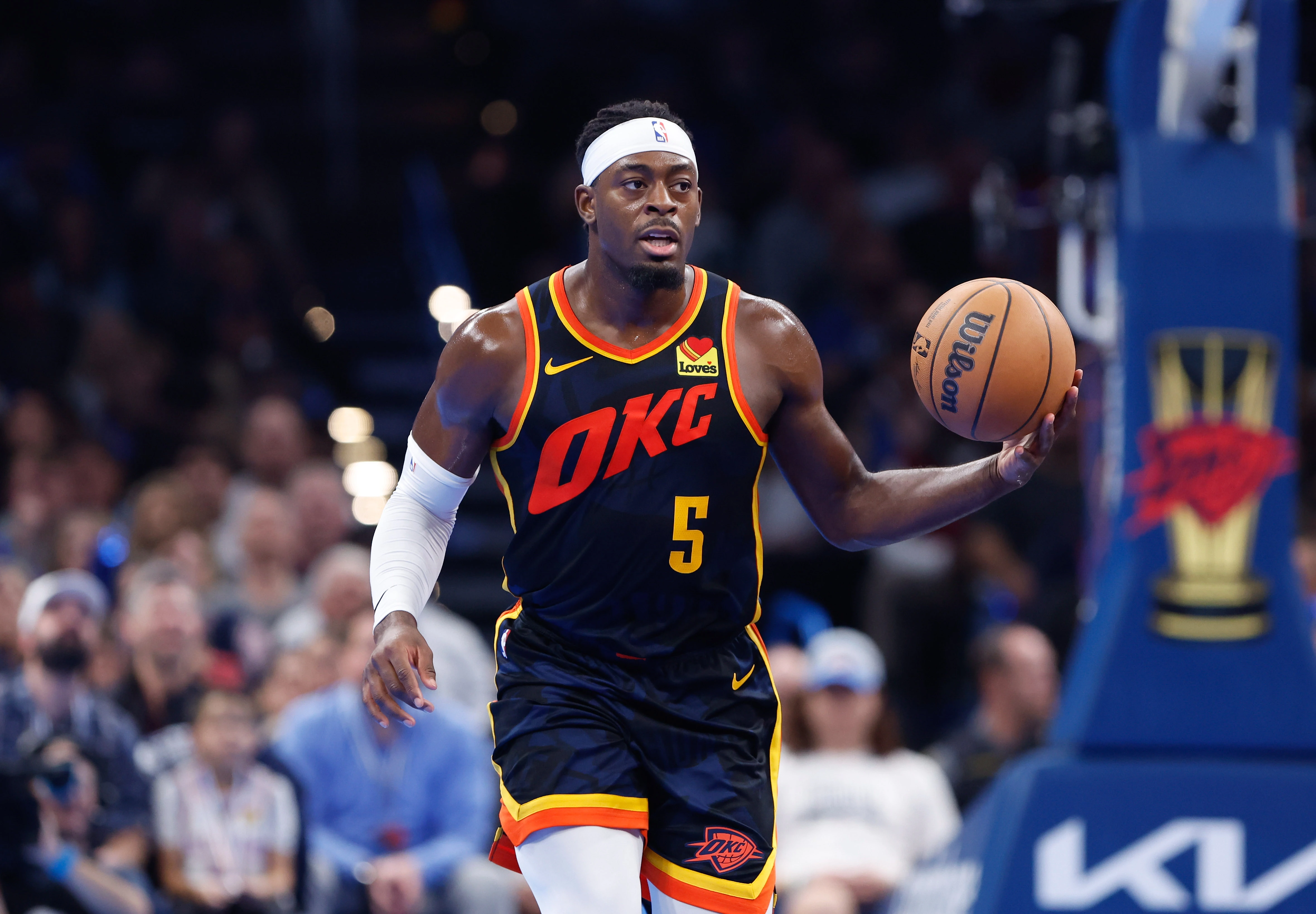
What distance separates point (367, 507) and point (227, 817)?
353 cm

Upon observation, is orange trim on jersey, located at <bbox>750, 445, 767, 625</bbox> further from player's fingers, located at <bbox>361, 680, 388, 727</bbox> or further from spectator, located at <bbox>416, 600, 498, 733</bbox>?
spectator, located at <bbox>416, 600, 498, 733</bbox>

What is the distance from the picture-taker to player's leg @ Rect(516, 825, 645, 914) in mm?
3352

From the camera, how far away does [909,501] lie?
3.61m

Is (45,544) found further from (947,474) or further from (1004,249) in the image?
(947,474)

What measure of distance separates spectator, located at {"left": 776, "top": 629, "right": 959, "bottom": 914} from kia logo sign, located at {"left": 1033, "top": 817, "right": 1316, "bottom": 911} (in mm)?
1946

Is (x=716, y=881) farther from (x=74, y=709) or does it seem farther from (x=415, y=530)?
(x=74, y=709)

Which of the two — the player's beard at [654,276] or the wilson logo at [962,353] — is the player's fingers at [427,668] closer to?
the player's beard at [654,276]

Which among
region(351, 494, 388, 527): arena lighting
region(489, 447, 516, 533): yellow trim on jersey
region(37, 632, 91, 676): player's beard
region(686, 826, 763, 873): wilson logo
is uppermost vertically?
region(351, 494, 388, 527): arena lighting

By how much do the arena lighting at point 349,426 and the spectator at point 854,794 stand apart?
13.6 feet

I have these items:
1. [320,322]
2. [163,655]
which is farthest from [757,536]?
[320,322]

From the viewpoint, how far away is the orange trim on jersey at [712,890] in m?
3.50

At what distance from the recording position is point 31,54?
12320mm

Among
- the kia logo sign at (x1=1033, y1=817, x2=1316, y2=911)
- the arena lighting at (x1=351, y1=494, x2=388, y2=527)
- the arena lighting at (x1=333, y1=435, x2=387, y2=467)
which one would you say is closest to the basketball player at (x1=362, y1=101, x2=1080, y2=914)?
the kia logo sign at (x1=1033, y1=817, x2=1316, y2=911)

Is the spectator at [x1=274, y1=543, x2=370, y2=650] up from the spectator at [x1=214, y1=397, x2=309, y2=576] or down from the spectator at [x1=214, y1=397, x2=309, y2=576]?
down
